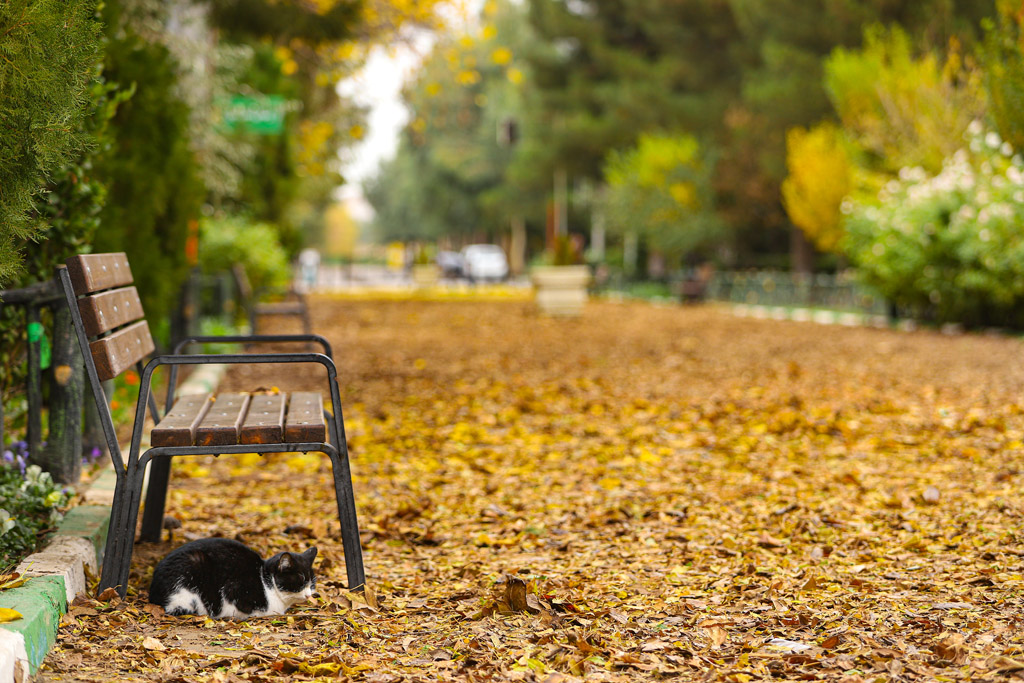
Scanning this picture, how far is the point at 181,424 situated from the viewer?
3.69m

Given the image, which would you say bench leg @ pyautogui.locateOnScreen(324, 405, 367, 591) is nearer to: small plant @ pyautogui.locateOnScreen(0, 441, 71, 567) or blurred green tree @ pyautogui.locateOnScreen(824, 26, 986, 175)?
small plant @ pyautogui.locateOnScreen(0, 441, 71, 567)

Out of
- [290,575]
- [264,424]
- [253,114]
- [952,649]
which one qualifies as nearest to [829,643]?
[952,649]

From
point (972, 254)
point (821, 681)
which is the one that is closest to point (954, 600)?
point (821, 681)

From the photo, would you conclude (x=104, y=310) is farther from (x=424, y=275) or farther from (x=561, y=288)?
→ (x=424, y=275)

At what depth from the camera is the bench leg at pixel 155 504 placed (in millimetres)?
4320

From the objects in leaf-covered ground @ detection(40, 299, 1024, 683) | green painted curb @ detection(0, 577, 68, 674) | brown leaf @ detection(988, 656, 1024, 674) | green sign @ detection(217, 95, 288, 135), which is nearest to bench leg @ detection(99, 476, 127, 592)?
leaf-covered ground @ detection(40, 299, 1024, 683)

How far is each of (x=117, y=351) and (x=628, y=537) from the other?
2.23 meters

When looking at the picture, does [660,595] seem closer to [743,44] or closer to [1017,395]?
[1017,395]

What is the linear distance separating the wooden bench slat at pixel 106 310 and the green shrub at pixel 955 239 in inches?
447

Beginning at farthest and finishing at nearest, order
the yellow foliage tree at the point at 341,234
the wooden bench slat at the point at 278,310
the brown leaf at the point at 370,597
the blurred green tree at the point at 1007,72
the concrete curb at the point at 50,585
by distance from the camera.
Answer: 1. the yellow foliage tree at the point at 341,234
2. the wooden bench slat at the point at 278,310
3. the blurred green tree at the point at 1007,72
4. the brown leaf at the point at 370,597
5. the concrete curb at the point at 50,585

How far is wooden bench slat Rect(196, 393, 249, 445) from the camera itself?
3570mm

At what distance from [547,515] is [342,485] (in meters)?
1.54

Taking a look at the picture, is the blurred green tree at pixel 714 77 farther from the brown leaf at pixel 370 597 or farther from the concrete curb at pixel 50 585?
the concrete curb at pixel 50 585

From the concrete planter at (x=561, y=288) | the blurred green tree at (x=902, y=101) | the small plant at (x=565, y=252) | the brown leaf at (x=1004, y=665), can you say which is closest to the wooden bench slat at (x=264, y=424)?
the brown leaf at (x=1004, y=665)
